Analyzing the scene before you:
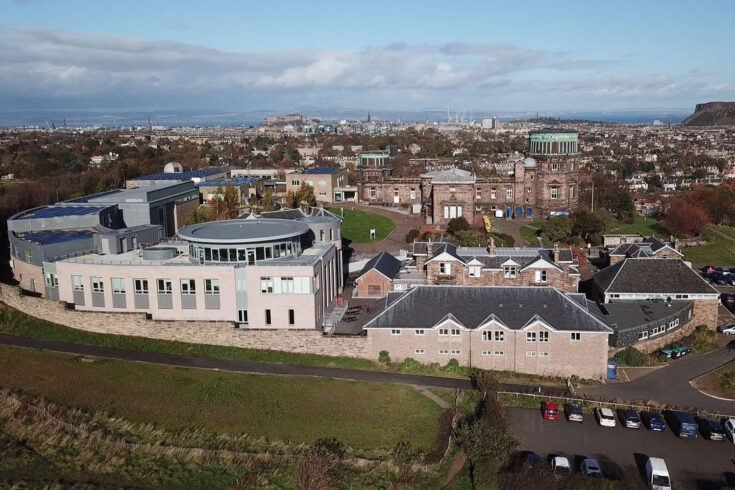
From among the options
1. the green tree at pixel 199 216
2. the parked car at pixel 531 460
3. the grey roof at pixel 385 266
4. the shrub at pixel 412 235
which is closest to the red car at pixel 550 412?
the parked car at pixel 531 460

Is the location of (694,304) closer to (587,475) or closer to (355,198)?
(587,475)

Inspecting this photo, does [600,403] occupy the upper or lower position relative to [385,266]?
lower

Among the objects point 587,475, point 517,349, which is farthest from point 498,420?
point 517,349

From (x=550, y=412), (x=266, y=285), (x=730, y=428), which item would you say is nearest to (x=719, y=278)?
(x=730, y=428)

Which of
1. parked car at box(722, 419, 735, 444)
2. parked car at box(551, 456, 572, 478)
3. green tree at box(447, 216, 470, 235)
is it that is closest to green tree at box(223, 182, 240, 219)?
green tree at box(447, 216, 470, 235)

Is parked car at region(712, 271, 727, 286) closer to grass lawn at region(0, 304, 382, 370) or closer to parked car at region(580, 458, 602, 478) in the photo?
grass lawn at region(0, 304, 382, 370)

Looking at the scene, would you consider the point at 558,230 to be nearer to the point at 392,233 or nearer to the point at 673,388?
the point at 392,233

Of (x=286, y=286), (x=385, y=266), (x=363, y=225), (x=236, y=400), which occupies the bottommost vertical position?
(x=236, y=400)
